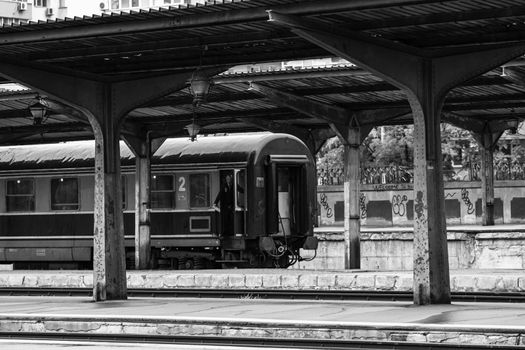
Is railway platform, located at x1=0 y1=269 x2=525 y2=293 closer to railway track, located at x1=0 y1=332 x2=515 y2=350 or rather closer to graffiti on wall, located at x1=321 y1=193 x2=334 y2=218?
railway track, located at x1=0 y1=332 x2=515 y2=350

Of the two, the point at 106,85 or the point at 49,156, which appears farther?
the point at 49,156

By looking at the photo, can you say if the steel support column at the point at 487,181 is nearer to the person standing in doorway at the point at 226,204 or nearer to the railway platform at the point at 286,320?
the person standing in doorway at the point at 226,204

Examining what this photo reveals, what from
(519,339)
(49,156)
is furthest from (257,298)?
(49,156)

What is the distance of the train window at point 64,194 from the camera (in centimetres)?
2906

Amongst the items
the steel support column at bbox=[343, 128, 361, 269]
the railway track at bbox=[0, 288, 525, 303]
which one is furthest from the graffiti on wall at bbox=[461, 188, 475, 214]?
the railway track at bbox=[0, 288, 525, 303]

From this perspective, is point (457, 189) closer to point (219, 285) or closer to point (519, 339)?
point (219, 285)

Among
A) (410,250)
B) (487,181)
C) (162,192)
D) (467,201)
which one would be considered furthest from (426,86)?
(467,201)

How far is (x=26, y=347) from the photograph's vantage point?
528 inches

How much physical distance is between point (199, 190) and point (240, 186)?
3.71 feet

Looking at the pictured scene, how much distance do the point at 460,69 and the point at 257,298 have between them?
6.34 metres

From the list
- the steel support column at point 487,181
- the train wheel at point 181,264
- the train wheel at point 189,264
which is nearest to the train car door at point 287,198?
the train wheel at point 189,264

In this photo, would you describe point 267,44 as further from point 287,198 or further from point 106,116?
point 287,198

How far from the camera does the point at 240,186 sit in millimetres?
26812

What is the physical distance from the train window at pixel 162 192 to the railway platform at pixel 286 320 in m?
9.72
